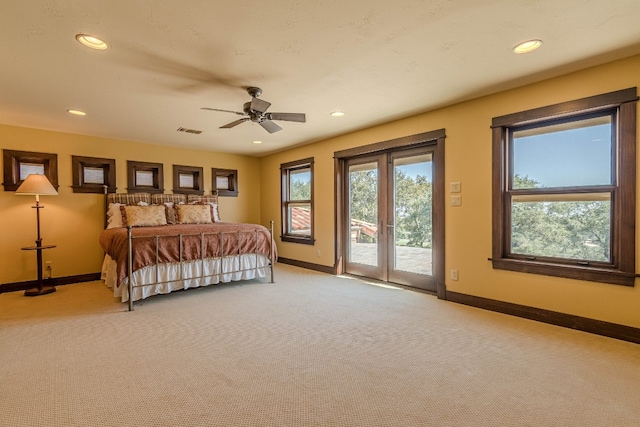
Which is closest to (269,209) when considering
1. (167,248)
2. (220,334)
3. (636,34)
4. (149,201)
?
(149,201)

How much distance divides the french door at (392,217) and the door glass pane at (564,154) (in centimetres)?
100

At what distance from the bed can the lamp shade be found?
0.88 meters

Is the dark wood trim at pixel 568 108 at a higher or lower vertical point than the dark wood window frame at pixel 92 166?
higher

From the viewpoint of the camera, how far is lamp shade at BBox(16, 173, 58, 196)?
13.3ft

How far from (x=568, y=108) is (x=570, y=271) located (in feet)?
4.92

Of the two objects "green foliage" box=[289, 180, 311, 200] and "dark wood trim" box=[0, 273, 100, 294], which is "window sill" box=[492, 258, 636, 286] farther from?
"dark wood trim" box=[0, 273, 100, 294]

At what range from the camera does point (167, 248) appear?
386 centimetres

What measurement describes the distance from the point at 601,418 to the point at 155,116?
4.93 meters

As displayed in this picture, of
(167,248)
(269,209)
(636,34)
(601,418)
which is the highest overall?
(636,34)

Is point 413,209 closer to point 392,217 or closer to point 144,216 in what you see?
point 392,217

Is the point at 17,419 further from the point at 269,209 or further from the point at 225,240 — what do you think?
the point at 269,209

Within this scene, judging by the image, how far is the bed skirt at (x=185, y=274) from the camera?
12.2 ft

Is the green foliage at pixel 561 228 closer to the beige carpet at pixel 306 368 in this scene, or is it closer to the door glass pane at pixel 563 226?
the door glass pane at pixel 563 226

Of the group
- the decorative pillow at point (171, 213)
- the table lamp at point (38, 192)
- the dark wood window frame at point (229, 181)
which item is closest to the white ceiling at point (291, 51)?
the table lamp at point (38, 192)
